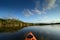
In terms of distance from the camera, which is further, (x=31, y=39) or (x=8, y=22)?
(x=8, y=22)

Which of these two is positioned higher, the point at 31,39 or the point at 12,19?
the point at 12,19

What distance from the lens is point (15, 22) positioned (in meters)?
79.6

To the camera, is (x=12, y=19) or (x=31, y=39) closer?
(x=31, y=39)

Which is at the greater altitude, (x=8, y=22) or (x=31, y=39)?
(x=8, y=22)

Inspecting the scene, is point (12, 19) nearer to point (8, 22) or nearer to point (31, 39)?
point (8, 22)

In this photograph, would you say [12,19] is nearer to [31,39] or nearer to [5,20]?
[5,20]

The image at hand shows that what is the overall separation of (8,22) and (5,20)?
421 centimetres

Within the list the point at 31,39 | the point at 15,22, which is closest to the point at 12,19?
the point at 15,22

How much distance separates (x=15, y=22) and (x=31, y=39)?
69.0m

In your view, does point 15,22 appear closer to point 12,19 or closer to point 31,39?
point 12,19

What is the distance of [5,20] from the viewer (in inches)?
3091

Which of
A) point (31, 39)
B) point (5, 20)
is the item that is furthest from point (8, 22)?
point (31, 39)

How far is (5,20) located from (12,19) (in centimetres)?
547

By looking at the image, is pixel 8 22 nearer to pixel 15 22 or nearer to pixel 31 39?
pixel 15 22
